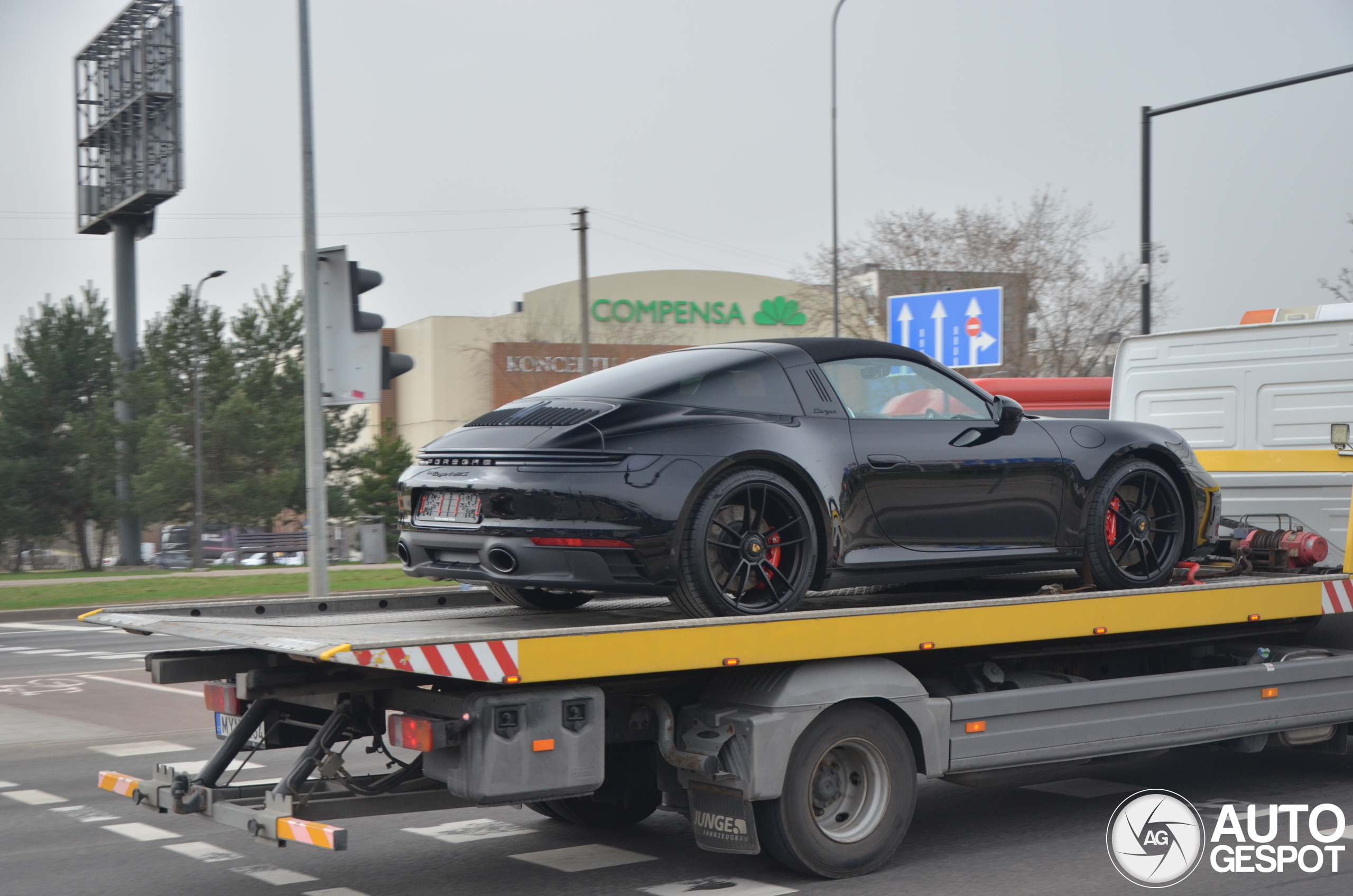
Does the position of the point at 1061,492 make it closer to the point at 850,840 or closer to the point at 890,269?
the point at 850,840

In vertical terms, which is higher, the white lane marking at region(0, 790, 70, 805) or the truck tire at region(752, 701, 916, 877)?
the truck tire at region(752, 701, 916, 877)

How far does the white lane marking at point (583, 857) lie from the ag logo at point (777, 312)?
60.6m

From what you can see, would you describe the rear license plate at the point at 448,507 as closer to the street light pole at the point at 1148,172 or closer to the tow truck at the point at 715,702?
the tow truck at the point at 715,702

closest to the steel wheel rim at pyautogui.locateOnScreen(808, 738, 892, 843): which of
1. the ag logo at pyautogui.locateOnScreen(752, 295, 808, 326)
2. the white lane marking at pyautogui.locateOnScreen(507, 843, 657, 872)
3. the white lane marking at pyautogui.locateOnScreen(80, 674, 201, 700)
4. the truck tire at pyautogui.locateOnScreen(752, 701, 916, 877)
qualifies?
the truck tire at pyautogui.locateOnScreen(752, 701, 916, 877)

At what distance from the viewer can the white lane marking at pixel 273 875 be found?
5715 millimetres

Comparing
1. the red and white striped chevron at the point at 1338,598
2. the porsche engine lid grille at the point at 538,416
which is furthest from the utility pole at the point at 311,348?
the red and white striped chevron at the point at 1338,598

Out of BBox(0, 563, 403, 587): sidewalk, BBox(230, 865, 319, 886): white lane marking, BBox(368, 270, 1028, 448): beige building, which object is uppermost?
BBox(368, 270, 1028, 448): beige building

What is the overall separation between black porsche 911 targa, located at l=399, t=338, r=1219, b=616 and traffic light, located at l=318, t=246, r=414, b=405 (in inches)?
167

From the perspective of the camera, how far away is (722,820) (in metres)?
5.39

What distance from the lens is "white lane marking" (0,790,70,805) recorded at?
734cm

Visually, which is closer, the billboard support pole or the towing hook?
the towing hook

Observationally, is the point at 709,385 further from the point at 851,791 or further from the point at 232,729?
the point at 232,729

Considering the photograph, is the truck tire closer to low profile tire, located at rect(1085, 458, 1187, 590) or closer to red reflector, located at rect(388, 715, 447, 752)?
red reflector, located at rect(388, 715, 447, 752)

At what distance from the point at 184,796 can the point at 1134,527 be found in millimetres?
4814
